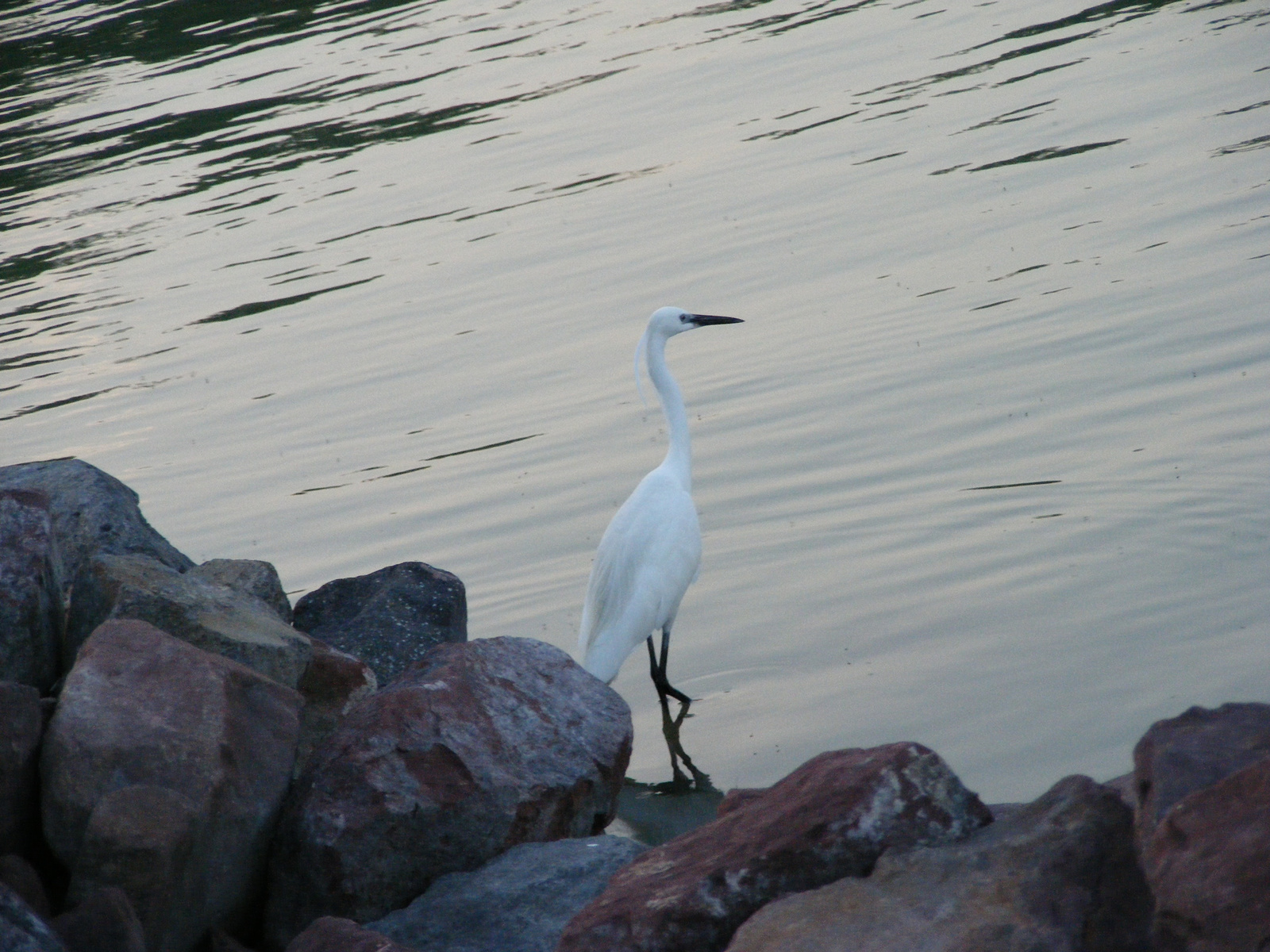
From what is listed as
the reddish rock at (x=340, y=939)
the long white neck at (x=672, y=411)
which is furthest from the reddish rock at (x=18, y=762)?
the long white neck at (x=672, y=411)

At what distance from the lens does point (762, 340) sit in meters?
10.4

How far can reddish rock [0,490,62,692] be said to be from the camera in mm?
5000

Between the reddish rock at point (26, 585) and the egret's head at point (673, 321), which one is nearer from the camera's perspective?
the reddish rock at point (26, 585)

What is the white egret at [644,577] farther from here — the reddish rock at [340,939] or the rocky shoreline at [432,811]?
the reddish rock at [340,939]

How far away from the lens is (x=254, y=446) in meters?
10.4

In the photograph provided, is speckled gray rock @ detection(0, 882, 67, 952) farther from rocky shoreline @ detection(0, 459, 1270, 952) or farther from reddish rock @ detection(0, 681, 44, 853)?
reddish rock @ detection(0, 681, 44, 853)

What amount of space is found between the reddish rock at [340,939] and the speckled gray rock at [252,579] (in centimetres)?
220

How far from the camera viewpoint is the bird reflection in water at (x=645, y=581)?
22.0 ft

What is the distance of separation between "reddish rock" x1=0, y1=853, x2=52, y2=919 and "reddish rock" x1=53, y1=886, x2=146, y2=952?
26cm

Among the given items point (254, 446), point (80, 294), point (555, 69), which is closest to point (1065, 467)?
point (254, 446)

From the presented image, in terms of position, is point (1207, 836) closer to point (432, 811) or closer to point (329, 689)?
point (432, 811)

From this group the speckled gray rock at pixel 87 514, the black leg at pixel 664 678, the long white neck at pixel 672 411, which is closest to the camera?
the speckled gray rock at pixel 87 514

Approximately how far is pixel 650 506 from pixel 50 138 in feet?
53.8

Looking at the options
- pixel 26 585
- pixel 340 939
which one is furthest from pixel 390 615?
pixel 340 939
